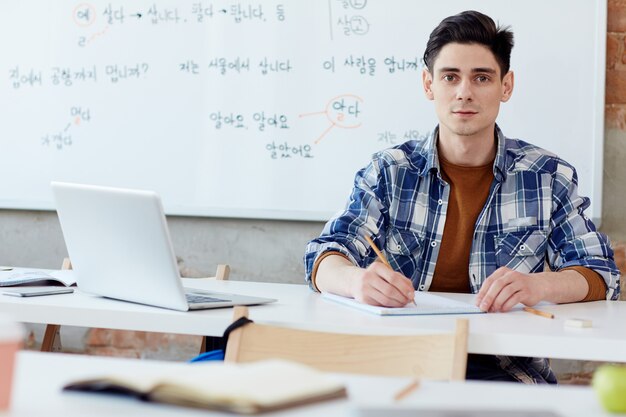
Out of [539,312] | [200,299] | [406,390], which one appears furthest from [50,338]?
[406,390]

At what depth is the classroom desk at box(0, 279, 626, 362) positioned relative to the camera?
138cm

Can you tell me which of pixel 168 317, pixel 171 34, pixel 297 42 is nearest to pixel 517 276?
pixel 168 317

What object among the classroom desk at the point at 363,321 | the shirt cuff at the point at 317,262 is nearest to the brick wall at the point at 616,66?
the classroom desk at the point at 363,321

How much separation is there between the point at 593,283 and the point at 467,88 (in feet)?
1.75

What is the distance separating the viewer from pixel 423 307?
62.6 inches

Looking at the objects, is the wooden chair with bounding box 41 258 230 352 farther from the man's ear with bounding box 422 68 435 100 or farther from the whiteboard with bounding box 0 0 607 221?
the whiteboard with bounding box 0 0 607 221

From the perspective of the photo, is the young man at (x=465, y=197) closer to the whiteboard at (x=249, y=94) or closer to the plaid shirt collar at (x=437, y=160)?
the plaid shirt collar at (x=437, y=160)

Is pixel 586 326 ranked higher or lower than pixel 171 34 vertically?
lower

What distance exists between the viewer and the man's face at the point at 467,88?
2.06 m

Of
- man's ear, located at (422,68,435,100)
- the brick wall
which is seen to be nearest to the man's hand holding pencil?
man's ear, located at (422,68,435,100)

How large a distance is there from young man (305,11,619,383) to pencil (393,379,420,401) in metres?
0.98

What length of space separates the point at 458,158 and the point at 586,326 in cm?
73

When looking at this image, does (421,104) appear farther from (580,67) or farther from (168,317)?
(168,317)

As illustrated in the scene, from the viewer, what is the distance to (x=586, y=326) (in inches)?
58.4
